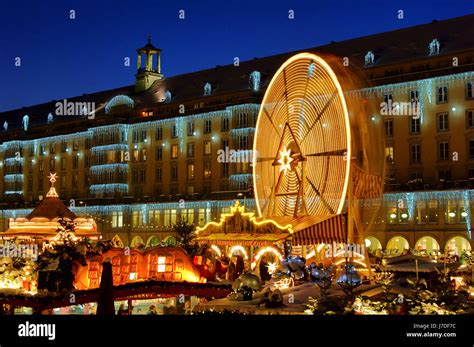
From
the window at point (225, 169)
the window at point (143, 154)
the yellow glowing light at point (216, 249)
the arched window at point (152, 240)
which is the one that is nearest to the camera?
the yellow glowing light at point (216, 249)

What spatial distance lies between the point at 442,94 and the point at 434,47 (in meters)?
4.61

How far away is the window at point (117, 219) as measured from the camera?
89075 millimetres

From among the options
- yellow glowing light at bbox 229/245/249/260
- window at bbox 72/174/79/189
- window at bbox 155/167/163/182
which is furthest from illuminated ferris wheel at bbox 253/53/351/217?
window at bbox 72/174/79/189

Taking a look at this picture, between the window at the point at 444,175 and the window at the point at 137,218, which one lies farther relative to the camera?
the window at the point at 137,218

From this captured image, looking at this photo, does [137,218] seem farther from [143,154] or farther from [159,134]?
[159,134]

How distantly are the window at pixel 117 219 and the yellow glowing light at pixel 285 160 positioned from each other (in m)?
58.4

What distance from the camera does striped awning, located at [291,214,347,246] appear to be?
28.8 metres

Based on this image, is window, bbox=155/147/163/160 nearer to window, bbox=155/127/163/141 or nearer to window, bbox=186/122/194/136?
window, bbox=155/127/163/141

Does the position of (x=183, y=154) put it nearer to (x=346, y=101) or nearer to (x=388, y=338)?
(x=346, y=101)

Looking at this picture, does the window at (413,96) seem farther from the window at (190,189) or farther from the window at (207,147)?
the window at (190,189)

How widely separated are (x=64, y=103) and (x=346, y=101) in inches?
3306

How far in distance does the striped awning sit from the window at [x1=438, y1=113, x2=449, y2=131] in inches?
1526

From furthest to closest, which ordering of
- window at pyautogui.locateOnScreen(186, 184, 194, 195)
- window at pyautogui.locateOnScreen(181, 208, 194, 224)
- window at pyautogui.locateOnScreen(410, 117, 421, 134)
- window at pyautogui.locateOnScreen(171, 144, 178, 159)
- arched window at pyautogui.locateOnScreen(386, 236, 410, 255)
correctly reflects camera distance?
window at pyautogui.locateOnScreen(171, 144, 178, 159) < window at pyautogui.locateOnScreen(186, 184, 194, 195) < window at pyautogui.locateOnScreen(181, 208, 194, 224) < window at pyautogui.locateOnScreen(410, 117, 421, 134) < arched window at pyautogui.locateOnScreen(386, 236, 410, 255)

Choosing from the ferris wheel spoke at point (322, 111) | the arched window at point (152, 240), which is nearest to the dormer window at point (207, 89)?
the arched window at point (152, 240)
